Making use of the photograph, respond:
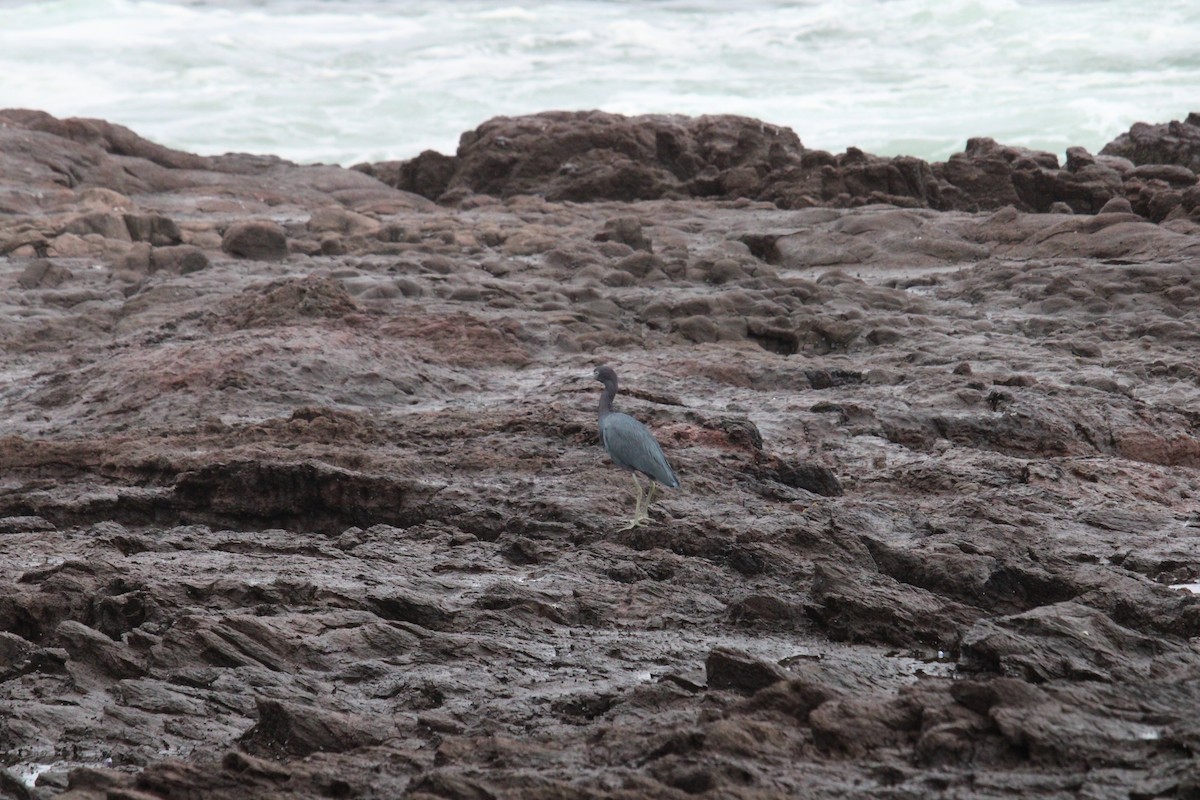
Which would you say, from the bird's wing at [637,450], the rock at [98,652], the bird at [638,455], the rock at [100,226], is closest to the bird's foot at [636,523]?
the bird at [638,455]

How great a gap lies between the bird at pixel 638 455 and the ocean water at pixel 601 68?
1096 inches

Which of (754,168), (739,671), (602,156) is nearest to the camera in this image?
(739,671)

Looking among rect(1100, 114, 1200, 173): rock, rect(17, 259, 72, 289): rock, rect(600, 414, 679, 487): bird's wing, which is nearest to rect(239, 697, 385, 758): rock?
rect(600, 414, 679, 487): bird's wing

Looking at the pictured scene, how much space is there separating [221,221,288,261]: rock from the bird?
8.03 m

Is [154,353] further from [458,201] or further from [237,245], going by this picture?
[458,201]

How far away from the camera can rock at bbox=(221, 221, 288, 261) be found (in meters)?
14.7

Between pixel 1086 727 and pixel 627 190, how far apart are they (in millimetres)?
16552

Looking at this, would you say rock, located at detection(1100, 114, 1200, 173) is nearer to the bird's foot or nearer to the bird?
the bird

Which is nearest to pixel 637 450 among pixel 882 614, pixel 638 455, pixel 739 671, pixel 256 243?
pixel 638 455

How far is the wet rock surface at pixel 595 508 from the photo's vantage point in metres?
4.26

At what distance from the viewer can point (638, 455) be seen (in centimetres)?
738

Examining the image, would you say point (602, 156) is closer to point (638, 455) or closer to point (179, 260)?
point (179, 260)

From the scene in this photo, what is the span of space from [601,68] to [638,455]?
3898 cm

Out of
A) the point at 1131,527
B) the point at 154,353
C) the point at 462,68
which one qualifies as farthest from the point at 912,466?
the point at 462,68
